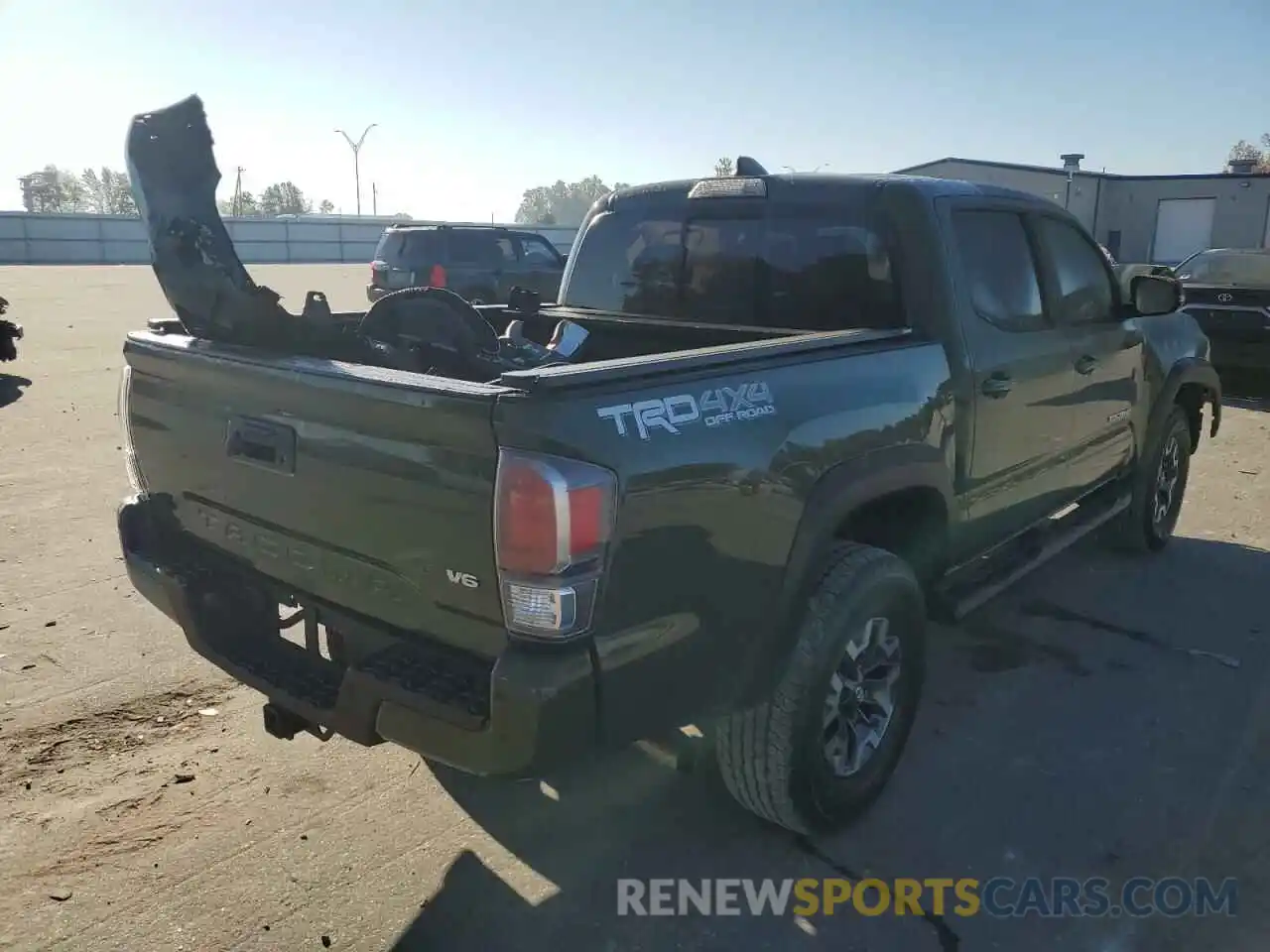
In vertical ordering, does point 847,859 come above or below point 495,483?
below

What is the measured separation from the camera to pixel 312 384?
2.51m

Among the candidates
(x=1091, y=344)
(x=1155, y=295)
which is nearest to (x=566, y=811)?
(x=1091, y=344)

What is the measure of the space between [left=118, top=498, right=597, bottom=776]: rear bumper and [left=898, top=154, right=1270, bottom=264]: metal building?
32.1 meters

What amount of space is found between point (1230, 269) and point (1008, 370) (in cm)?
980

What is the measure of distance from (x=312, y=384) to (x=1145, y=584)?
15.4 feet

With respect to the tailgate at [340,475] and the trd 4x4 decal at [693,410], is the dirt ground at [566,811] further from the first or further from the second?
the trd 4x4 decal at [693,410]

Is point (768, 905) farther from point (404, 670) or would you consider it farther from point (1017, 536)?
point (1017, 536)

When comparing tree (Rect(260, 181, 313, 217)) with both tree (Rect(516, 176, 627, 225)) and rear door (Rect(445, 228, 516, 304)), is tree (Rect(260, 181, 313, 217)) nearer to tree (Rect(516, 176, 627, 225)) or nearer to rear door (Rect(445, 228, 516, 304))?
tree (Rect(516, 176, 627, 225))

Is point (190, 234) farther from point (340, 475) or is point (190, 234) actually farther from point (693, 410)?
point (693, 410)

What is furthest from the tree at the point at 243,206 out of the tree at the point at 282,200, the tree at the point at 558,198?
the tree at the point at 558,198

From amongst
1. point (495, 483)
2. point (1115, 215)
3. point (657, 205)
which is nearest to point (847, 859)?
point (495, 483)

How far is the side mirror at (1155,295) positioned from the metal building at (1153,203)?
28.9 m

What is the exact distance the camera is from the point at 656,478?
2.30 metres

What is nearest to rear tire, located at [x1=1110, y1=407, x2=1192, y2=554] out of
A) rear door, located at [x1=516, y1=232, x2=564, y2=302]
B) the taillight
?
the taillight
